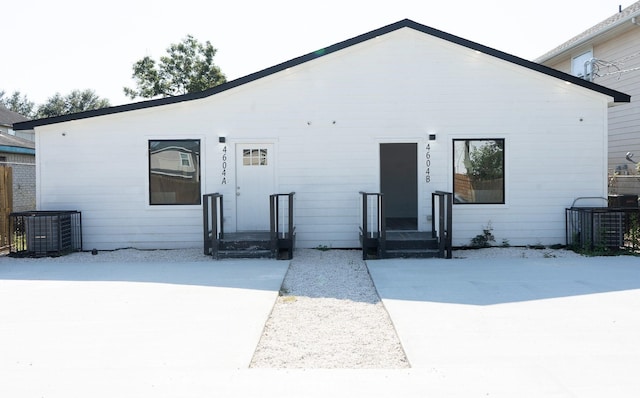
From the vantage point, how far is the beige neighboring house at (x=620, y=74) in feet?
43.0

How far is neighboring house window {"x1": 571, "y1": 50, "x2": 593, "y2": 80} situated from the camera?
14.7m

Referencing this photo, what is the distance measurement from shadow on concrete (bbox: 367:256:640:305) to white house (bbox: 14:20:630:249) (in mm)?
1748

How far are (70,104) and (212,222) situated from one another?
49.7 metres

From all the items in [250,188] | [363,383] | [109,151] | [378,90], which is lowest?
[363,383]

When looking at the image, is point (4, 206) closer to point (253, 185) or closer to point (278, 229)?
point (253, 185)

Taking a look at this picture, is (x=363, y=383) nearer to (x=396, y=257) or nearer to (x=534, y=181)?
(x=396, y=257)

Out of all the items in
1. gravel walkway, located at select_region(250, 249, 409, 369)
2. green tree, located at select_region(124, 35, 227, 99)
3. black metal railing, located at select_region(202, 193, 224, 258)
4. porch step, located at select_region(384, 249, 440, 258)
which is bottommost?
gravel walkway, located at select_region(250, 249, 409, 369)

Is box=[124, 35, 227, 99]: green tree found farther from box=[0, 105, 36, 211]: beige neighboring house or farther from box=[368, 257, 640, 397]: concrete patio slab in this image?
box=[368, 257, 640, 397]: concrete patio slab

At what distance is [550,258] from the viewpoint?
364 inches

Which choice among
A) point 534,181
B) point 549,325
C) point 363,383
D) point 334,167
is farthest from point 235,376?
point 534,181

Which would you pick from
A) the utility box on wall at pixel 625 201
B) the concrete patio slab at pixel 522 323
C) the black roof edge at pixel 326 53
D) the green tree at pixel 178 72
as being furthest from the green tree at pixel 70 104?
Result: the concrete patio slab at pixel 522 323

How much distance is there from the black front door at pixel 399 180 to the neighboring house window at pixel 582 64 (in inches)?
205

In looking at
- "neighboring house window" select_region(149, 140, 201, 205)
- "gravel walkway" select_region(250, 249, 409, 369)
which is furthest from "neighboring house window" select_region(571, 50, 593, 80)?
"neighboring house window" select_region(149, 140, 201, 205)

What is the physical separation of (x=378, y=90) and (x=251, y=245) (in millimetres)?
3794
